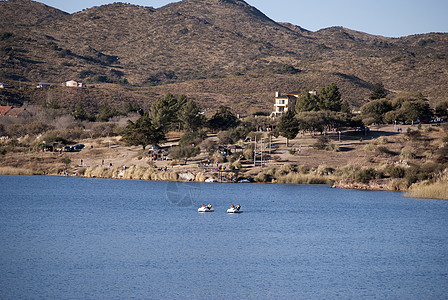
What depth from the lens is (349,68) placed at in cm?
18450

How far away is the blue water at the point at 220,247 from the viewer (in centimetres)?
2834

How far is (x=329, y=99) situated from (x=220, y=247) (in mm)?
81964

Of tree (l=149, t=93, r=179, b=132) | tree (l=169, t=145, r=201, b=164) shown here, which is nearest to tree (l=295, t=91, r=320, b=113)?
tree (l=149, t=93, r=179, b=132)

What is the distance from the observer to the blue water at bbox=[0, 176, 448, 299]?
28.3 meters

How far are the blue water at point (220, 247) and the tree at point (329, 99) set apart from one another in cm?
4947

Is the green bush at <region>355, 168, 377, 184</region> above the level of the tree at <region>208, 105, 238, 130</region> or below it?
below

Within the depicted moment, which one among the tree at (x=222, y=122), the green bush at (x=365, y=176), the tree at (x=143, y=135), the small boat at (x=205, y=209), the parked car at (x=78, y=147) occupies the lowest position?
the small boat at (x=205, y=209)

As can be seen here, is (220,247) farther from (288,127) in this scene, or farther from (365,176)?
(288,127)

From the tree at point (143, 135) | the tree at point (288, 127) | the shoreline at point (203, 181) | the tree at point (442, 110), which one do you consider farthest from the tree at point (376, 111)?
the tree at point (143, 135)

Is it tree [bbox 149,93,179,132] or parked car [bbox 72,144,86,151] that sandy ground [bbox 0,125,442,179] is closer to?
parked car [bbox 72,144,86,151]

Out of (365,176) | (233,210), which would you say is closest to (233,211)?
(233,210)

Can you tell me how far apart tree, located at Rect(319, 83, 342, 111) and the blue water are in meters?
49.5

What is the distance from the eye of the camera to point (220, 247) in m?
37.6

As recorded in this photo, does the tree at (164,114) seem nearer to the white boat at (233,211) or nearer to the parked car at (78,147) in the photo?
the parked car at (78,147)
